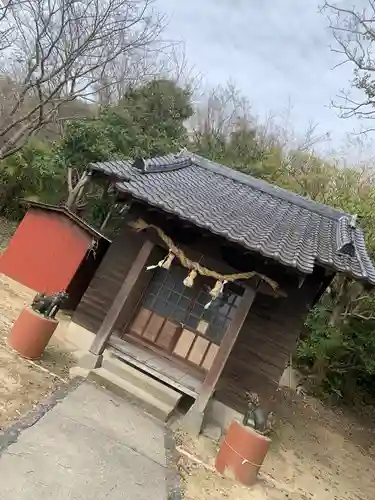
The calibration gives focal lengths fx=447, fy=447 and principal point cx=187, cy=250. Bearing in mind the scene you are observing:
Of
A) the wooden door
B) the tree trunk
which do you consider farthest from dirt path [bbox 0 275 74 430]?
the tree trunk

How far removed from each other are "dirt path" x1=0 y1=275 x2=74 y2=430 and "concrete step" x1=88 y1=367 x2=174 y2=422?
597mm

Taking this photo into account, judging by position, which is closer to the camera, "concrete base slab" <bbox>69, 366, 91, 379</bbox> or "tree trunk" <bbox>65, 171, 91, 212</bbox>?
"concrete base slab" <bbox>69, 366, 91, 379</bbox>

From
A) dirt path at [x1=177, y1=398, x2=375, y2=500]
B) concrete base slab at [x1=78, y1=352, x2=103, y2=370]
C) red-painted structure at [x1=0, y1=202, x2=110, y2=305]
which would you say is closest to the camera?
dirt path at [x1=177, y1=398, x2=375, y2=500]

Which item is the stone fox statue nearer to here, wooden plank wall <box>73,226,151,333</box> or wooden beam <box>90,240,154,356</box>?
wooden beam <box>90,240,154,356</box>

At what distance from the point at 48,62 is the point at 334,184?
13100 mm

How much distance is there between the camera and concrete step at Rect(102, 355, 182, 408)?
7.84 metres

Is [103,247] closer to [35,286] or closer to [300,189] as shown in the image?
[35,286]

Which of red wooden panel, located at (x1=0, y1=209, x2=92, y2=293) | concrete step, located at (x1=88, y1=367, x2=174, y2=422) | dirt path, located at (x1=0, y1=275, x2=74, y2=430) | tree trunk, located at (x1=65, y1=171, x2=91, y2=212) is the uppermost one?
tree trunk, located at (x1=65, y1=171, x2=91, y2=212)

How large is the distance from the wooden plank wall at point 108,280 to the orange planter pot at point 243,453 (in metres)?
3.80

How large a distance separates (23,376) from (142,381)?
217 centimetres

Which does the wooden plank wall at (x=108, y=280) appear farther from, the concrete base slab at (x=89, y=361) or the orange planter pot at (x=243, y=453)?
the orange planter pot at (x=243, y=453)

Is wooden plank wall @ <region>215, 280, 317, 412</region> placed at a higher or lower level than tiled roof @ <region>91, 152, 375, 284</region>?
lower

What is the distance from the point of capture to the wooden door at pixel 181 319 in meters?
8.80

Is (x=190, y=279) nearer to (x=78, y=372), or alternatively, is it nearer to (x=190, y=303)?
(x=190, y=303)
